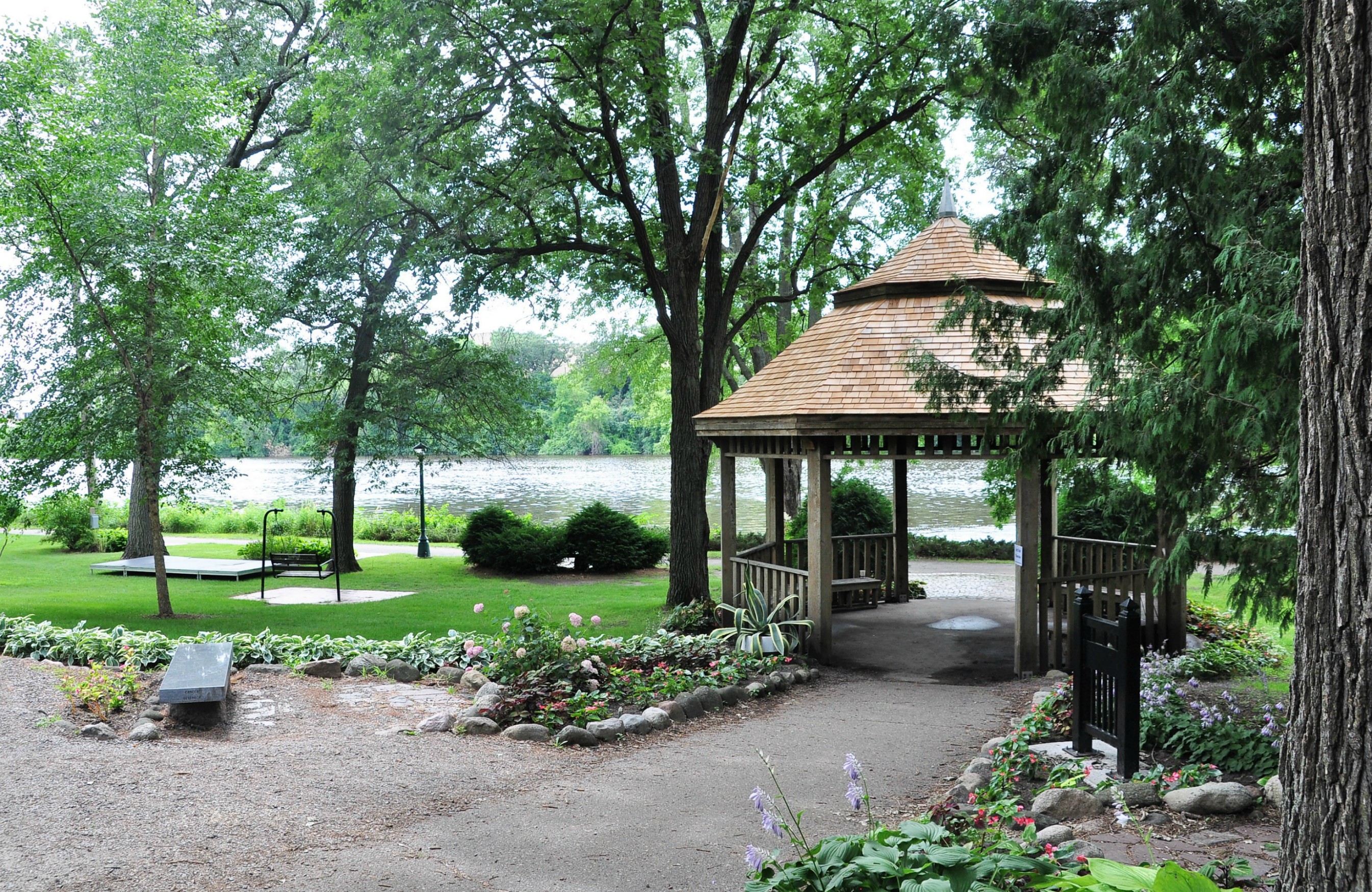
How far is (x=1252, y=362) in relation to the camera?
5.61 m

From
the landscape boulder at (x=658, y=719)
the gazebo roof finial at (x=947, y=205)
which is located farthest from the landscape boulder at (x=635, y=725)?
the gazebo roof finial at (x=947, y=205)

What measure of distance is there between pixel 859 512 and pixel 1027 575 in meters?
9.10

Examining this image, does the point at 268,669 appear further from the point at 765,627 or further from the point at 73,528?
the point at 73,528

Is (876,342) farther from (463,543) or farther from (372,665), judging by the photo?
(463,543)

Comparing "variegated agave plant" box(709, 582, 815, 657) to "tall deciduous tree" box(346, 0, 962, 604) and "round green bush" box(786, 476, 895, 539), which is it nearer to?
"tall deciduous tree" box(346, 0, 962, 604)

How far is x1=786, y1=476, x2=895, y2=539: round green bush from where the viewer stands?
1902 cm

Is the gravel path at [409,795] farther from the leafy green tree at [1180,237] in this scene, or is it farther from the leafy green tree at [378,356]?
the leafy green tree at [378,356]

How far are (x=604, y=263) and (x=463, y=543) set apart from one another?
7.04m

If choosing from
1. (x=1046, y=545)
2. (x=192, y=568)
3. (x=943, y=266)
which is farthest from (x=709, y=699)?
(x=192, y=568)

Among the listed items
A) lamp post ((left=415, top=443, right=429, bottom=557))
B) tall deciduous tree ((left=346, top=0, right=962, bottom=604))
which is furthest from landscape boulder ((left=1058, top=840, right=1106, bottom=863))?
lamp post ((left=415, top=443, right=429, bottom=557))

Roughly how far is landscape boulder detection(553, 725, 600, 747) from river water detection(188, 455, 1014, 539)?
338 inches

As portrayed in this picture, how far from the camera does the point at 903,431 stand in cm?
1011

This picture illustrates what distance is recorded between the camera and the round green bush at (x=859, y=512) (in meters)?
19.0

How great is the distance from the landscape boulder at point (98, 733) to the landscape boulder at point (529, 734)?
2.84 meters
